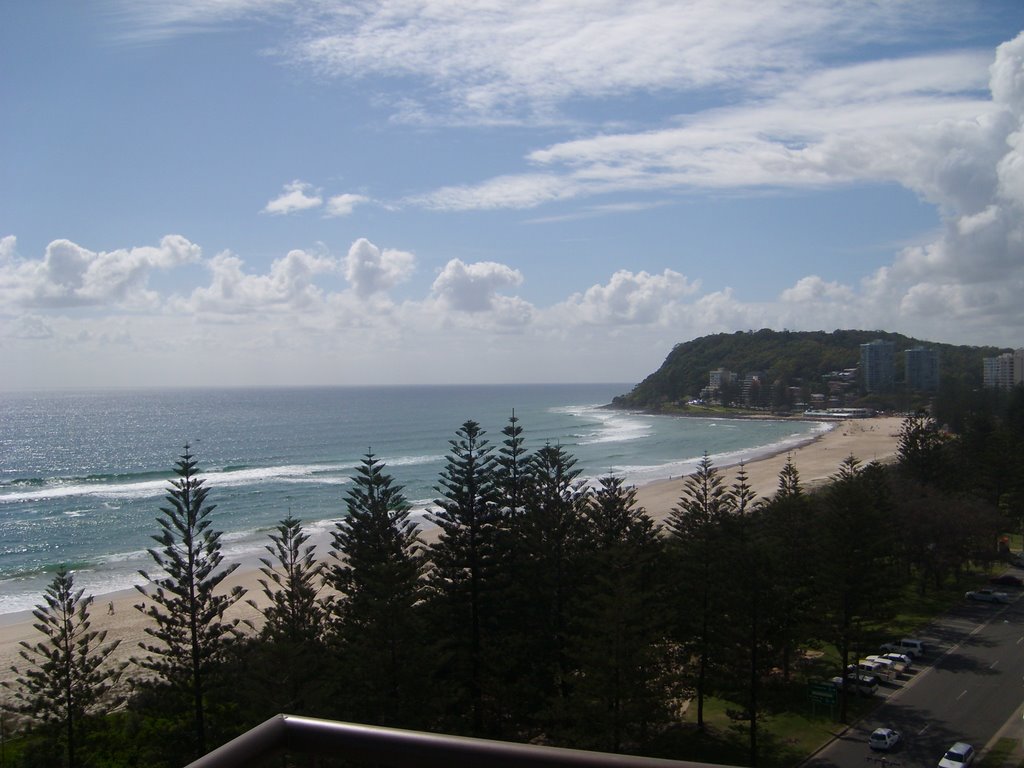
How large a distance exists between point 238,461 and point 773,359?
9872 cm

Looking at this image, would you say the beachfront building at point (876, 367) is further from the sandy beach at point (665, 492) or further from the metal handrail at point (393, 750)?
the metal handrail at point (393, 750)

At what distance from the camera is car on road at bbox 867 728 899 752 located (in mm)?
13852

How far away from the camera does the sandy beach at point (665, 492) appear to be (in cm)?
2130

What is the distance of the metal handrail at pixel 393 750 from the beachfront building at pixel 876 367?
121 metres

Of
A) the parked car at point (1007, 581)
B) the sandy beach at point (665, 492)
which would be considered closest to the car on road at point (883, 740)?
the parked car at point (1007, 581)

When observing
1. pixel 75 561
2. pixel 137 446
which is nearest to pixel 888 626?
pixel 75 561

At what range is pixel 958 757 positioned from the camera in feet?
41.4

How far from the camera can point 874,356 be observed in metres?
115

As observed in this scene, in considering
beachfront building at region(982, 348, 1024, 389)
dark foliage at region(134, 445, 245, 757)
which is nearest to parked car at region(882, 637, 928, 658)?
dark foliage at region(134, 445, 245, 757)

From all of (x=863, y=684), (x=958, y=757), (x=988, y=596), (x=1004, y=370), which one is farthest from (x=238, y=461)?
(x=1004, y=370)

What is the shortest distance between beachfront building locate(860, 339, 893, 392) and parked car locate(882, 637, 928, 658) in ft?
331

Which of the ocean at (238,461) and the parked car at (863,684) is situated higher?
the ocean at (238,461)

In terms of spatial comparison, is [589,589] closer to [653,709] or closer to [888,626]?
[653,709]

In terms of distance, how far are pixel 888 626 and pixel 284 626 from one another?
617 inches
